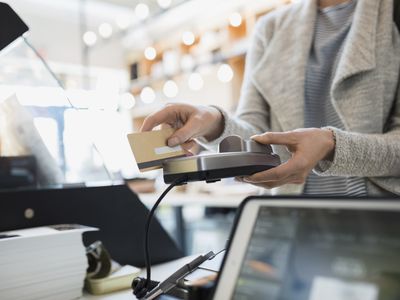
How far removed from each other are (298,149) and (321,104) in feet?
1.14

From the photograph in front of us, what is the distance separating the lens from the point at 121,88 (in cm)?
454

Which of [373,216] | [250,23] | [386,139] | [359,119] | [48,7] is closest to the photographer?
[373,216]

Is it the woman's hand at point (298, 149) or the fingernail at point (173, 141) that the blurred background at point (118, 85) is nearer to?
the fingernail at point (173, 141)

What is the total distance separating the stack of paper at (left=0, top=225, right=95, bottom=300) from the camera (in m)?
0.46

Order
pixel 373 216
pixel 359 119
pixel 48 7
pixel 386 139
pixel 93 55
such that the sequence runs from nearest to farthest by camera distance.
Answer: pixel 373 216
pixel 386 139
pixel 359 119
pixel 48 7
pixel 93 55

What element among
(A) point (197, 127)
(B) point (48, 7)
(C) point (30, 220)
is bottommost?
(C) point (30, 220)

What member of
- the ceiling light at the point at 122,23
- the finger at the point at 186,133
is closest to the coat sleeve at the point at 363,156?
the finger at the point at 186,133

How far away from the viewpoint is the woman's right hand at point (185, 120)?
0.53 metres

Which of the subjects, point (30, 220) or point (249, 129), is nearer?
point (30, 220)

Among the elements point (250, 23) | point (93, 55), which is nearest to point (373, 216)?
point (250, 23)

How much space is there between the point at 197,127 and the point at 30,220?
277 millimetres

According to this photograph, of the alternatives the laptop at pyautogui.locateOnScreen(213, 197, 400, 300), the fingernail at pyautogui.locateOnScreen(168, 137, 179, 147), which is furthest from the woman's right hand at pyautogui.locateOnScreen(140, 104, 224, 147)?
the laptop at pyautogui.locateOnScreen(213, 197, 400, 300)

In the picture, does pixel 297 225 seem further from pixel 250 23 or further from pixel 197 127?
pixel 250 23

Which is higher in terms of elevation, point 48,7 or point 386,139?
point 48,7
